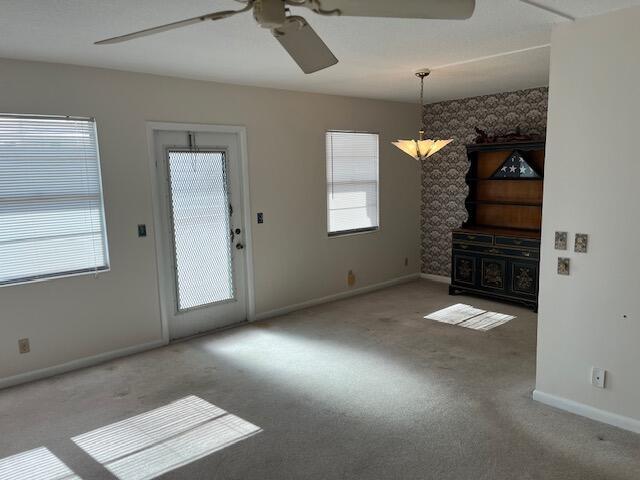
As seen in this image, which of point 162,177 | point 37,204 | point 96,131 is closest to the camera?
point 37,204

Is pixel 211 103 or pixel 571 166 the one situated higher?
pixel 211 103

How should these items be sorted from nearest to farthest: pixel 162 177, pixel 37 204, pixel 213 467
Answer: pixel 213 467
pixel 37 204
pixel 162 177

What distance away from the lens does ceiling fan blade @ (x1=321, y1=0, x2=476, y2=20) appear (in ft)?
5.58

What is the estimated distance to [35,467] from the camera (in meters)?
2.64

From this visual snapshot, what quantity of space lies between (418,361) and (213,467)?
77.5 inches

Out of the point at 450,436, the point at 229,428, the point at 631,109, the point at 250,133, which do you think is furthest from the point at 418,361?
the point at 250,133

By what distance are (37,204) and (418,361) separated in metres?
3.25

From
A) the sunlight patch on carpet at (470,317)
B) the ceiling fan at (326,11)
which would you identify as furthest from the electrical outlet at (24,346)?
the sunlight patch on carpet at (470,317)

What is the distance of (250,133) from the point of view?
4.88 meters

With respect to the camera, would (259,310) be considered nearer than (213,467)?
No

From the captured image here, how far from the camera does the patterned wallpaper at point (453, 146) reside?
5.57m

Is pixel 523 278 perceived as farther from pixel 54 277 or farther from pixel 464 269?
pixel 54 277

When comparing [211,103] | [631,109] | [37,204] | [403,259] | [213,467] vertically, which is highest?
[211,103]

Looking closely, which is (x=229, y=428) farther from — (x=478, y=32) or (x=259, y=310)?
(x=478, y=32)
